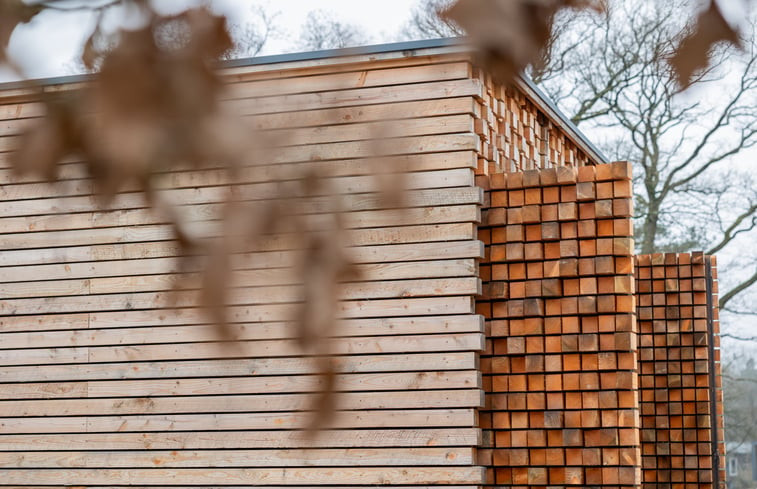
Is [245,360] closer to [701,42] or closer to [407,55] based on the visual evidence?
Result: [407,55]

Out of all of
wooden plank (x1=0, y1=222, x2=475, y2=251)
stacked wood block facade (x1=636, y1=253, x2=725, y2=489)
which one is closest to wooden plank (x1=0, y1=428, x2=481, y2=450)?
wooden plank (x1=0, y1=222, x2=475, y2=251)

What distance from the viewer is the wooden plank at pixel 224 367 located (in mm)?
5589

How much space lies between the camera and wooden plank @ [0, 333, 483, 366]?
5.59 metres

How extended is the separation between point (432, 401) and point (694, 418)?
313 centimetres

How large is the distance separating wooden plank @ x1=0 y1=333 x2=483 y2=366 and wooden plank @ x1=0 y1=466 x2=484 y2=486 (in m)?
0.63

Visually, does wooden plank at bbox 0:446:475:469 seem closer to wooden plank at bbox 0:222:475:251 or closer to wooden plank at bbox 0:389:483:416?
wooden plank at bbox 0:389:483:416

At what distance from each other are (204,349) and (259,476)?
79 centimetres

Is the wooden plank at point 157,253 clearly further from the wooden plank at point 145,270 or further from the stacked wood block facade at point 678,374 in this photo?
the stacked wood block facade at point 678,374

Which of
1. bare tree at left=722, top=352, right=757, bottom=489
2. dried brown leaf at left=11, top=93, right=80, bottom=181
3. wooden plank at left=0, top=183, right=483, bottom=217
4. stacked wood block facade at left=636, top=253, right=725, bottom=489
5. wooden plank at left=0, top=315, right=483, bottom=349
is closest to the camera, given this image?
dried brown leaf at left=11, top=93, right=80, bottom=181

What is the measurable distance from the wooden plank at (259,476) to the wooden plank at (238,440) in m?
0.13

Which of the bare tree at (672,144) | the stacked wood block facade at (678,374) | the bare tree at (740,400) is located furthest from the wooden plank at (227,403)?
the bare tree at (740,400)

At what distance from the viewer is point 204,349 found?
600cm

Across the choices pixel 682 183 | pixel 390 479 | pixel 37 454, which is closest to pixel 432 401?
pixel 390 479

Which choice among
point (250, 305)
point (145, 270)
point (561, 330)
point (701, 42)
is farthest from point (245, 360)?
point (701, 42)
